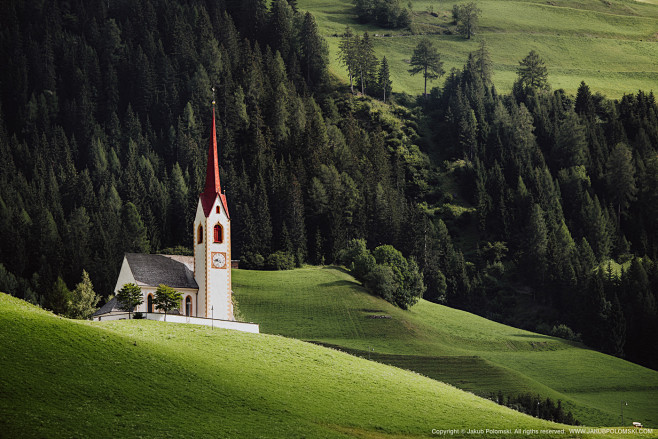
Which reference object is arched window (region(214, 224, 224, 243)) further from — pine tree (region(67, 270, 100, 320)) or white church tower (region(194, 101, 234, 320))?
pine tree (region(67, 270, 100, 320))

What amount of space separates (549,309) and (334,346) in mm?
66785

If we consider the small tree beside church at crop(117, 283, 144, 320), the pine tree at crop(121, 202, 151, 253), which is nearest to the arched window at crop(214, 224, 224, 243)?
the small tree beside church at crop(117, 283, 144, 320)

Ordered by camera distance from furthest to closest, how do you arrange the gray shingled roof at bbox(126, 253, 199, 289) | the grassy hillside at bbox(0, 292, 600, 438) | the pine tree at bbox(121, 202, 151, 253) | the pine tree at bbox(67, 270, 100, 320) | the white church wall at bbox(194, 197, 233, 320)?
the pine tree at bbox(121, 202, 151, 253), the pine tree at bbox(67, 270, 100, 320), the white church wall at bbox(194, 197, 233, 320), the gray shingled roof at bbox(126, 253, 199, 289), the grassy hillside at bbox(0, 292, 600, 438)

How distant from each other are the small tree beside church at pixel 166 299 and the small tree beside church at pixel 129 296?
1.83 meters

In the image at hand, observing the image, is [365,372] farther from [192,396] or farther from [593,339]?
[593,339]

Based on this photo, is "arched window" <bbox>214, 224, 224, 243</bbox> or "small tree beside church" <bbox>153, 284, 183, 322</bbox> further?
"arched window" <bbox>214, 224, 224, 243</bbox>

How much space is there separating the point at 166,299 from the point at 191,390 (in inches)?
993

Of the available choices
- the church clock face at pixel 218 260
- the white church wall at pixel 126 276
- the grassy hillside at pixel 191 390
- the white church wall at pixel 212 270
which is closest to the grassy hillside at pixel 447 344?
the white church wall at pixel 212 270

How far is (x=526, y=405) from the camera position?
111000mm

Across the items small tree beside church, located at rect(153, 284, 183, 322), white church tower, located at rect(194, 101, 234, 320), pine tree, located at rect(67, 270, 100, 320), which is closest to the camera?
small tree beside church, located at rect(153, 284, 183, 322)

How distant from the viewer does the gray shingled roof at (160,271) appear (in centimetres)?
9531

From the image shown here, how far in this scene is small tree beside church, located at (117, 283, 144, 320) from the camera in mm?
87938

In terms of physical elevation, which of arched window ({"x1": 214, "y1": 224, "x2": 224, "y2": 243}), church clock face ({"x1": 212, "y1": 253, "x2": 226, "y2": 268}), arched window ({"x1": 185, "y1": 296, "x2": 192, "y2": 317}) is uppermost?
arched window ({"x1": 214, "y1": 224, "x2": 224, "y2": 243})

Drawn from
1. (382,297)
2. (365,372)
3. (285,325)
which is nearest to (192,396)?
(365,372)
